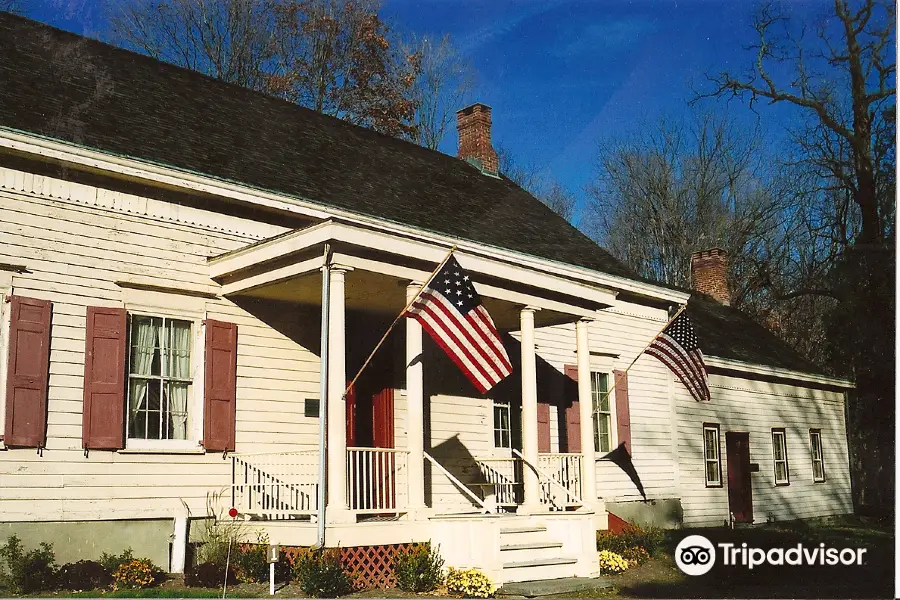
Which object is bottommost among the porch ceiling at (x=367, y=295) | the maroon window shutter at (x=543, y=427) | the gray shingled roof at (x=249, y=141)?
the maroon window shutter at (x=543, y=427)

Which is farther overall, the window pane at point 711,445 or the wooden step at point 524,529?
the window pane at point 711,445

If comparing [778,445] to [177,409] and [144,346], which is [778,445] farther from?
[144,346]

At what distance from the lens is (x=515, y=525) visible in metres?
12.1

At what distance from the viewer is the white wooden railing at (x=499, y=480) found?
14867 millimetres

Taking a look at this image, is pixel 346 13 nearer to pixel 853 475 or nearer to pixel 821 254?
pixel 821 254

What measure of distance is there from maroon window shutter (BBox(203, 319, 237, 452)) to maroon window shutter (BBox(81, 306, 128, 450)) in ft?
3.61

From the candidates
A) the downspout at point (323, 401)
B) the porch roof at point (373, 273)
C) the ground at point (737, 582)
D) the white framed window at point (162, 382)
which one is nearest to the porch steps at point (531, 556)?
the ground at point (737, 582)

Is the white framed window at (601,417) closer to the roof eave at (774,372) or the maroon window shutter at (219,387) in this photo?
the roof eave at (774,372)

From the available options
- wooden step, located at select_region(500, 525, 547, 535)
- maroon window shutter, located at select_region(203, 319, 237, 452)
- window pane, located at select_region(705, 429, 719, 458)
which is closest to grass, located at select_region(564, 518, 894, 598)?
wooden step, located at select_region(500, 525, 547, 535)

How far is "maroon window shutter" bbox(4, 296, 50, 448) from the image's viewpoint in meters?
10.1

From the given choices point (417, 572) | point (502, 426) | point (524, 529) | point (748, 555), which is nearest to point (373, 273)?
point (417, 572)

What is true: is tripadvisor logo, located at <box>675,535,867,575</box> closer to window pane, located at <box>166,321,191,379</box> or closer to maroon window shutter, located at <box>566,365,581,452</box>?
maroon window shutter, located at <box>566,365,581,452</box>

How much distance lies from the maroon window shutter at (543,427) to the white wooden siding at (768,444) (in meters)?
4.77

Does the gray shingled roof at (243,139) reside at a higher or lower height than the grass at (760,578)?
higher
